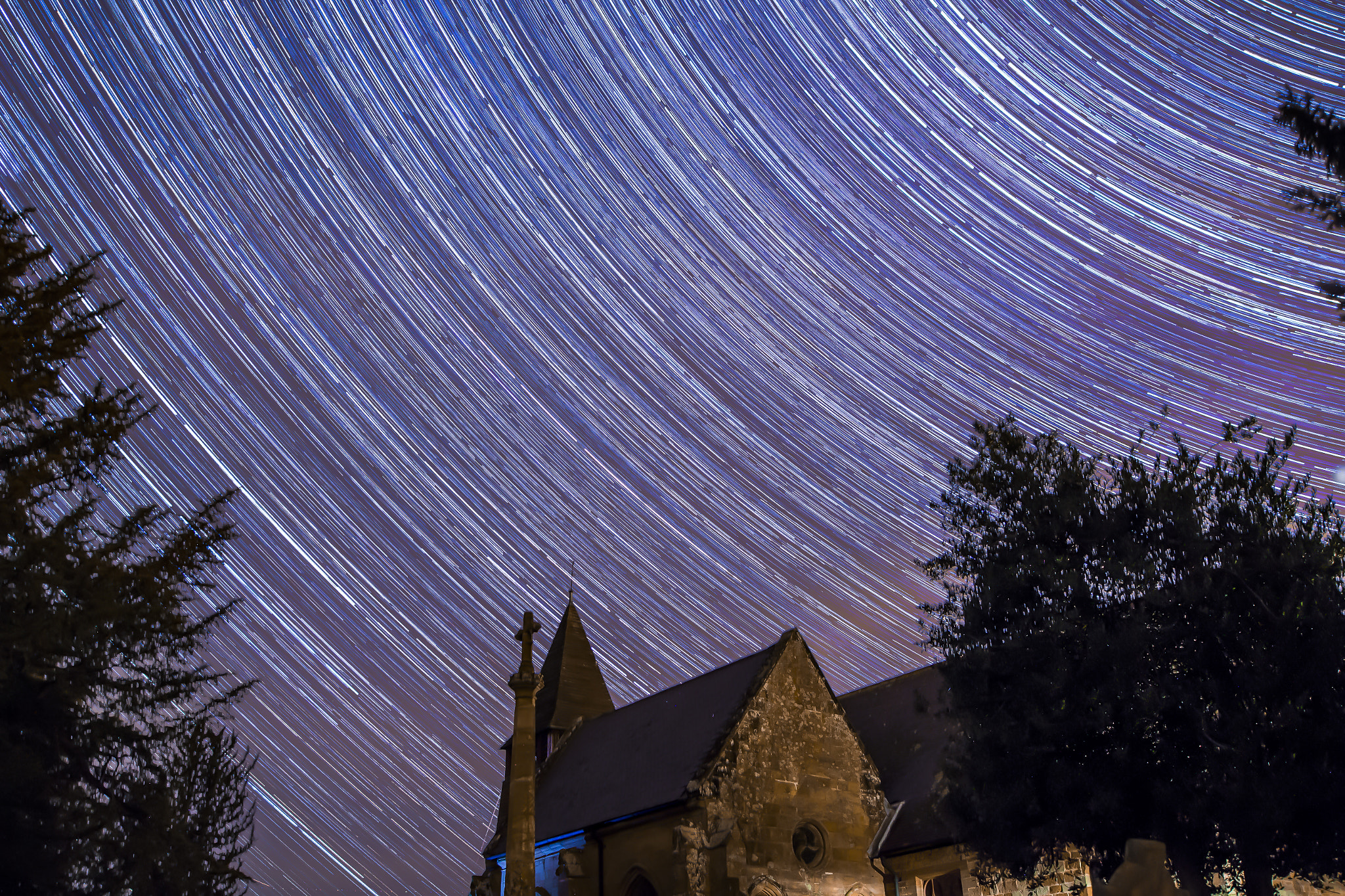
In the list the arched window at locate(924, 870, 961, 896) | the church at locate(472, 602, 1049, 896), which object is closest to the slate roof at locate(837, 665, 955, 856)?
the church at locate(472, 602, 1049, 896)

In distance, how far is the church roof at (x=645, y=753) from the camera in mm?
26562

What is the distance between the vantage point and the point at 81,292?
14484 mm

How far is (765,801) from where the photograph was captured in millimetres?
25375

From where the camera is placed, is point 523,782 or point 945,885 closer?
point 523,782

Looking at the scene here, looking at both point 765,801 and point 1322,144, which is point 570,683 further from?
point 1322,144

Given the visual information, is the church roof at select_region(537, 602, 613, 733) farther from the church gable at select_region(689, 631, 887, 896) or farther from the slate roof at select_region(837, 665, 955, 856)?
the church gable at select_region(689, 631, 887, 896)

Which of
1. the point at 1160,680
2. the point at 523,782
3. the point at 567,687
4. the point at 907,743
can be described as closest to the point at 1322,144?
the point at 1160,680

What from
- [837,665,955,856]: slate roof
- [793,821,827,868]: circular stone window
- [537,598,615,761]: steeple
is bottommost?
[793,821,827,868]: circular stone window

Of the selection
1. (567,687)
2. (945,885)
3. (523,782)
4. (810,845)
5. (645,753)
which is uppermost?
(567,687)

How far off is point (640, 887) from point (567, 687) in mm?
13536

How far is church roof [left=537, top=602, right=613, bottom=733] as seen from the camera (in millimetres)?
38312

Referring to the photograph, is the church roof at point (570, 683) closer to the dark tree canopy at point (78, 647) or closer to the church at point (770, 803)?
the church at point (770, 803)

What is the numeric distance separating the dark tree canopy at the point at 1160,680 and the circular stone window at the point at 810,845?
24.4 feet

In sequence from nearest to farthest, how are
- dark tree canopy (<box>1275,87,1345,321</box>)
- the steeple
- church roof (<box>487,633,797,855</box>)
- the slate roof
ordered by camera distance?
1. dark tree canopy (<box>1275,87,1345,321</box>)
2. the slate roof
3. church roof (<box>487,633,797,855</box>)
4. the steeple
